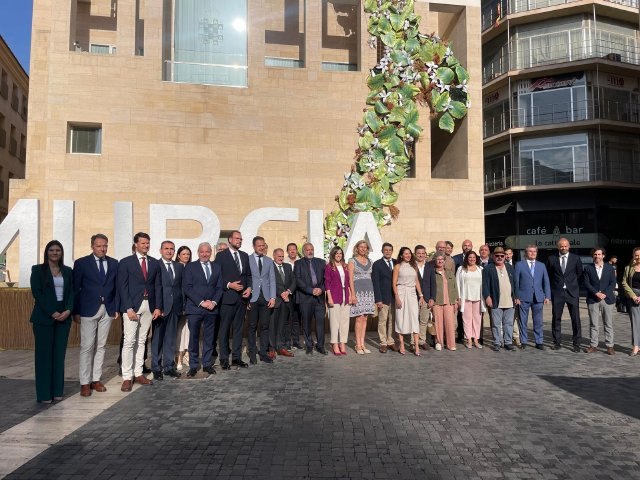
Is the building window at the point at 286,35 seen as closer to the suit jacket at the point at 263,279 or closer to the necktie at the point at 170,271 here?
the suit jacket at the point at 263,279

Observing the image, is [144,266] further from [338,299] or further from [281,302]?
[338,299]

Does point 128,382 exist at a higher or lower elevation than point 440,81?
lower

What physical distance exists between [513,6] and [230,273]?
29334 mm

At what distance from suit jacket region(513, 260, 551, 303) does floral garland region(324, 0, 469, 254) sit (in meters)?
6.75

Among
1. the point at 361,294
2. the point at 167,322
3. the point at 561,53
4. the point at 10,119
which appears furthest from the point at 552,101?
the point at 10,119

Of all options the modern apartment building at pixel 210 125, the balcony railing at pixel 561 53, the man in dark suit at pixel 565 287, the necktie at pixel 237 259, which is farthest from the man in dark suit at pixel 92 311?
the balcony railing at pixel 561 53

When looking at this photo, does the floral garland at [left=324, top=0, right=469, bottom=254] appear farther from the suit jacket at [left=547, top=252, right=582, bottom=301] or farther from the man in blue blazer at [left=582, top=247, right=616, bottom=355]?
the man in blue blazer at [left=582, top=247, right=616, bottom=355]

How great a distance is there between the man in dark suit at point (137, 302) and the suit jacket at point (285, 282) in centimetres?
220

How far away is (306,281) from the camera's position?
27.7ft

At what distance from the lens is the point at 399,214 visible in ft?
52.2

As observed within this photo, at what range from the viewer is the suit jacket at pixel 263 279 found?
771cm

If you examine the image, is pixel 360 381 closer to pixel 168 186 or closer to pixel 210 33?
pixel 168 186

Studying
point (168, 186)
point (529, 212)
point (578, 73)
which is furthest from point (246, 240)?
point (578, 73)

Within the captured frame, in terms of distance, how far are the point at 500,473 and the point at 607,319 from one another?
610 centimetres
